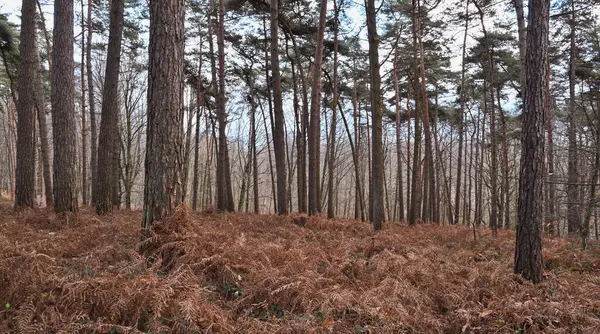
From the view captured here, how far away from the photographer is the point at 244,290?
11.0 feet

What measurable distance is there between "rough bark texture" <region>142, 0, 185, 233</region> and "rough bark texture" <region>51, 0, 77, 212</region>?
120 inches

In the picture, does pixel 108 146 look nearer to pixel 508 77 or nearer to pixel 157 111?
pixel 157 111

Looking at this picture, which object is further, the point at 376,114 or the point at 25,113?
the point at 376,114

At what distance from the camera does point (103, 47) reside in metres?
14.7

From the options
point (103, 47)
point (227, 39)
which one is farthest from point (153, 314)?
point (103, 47)

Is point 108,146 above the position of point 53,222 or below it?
above

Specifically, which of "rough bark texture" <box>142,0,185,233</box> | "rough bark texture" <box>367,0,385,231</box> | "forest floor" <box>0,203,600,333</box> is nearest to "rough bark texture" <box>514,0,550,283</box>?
"forest floor" <box>0,203,600,333</box>

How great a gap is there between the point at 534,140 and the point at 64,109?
23.9 feet

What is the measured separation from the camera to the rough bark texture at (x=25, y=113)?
7266mm

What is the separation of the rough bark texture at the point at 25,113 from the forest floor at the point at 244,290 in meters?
2.90

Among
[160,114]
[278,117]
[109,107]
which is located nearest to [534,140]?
[160,114]

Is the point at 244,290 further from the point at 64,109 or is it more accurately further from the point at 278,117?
the point at 278,117

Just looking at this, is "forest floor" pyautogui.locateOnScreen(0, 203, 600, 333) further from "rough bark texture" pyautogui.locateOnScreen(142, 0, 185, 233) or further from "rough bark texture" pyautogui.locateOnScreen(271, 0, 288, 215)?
"rough bark texture" pyautogui.locateOnScreen(271, 0, 288, 215)

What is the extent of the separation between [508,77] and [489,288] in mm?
13724
